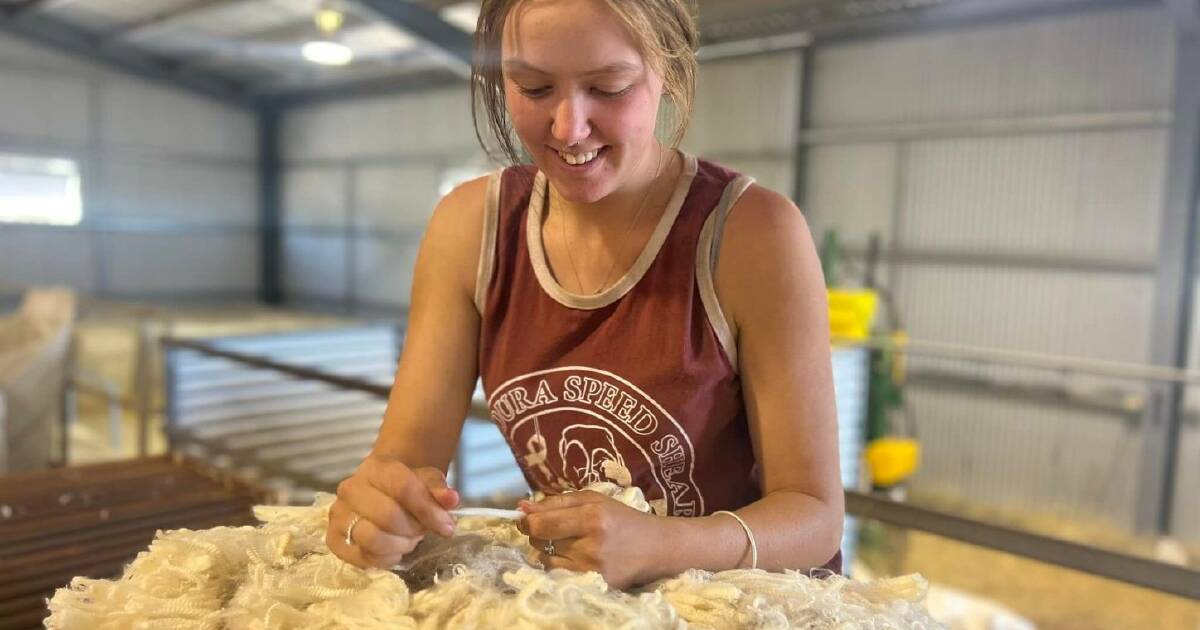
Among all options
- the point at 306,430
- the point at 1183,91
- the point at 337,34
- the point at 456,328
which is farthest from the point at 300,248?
the point at 456,328

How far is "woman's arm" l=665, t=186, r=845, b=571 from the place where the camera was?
32.3 inches

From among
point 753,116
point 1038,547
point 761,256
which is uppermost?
point 753,116

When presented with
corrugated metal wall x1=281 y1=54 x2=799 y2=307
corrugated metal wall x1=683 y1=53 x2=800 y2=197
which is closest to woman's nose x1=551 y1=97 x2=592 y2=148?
corrugated metal wall x1=683 y1=53 x2=800 y2=197

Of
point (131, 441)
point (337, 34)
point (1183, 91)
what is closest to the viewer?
point (1183, 91)

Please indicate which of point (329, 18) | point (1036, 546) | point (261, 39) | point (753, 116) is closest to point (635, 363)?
A: point (1036, 546)

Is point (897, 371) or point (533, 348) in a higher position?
point (533, 348)

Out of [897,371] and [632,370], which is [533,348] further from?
[897,371]

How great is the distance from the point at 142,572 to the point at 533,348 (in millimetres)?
407

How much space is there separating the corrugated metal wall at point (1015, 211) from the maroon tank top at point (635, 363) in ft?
17.2

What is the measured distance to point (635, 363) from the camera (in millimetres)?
864

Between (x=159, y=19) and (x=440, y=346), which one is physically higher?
(x=159, y=19)

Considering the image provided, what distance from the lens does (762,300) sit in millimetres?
839

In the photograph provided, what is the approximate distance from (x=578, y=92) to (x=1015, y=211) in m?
5.61

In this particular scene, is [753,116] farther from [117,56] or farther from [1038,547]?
[117,56]
